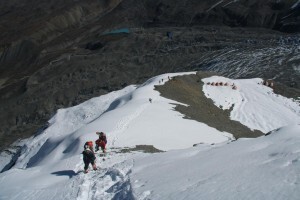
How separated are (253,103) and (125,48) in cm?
4657

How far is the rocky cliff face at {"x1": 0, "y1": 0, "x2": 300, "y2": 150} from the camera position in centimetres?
6556

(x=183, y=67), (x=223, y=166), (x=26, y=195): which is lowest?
(x=183, y=67)

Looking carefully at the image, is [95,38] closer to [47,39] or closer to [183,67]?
[47,39]

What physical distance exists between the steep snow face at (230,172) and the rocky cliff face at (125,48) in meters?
31.9

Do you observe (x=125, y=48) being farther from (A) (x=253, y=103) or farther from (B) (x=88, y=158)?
(B) (x=88, y=158)

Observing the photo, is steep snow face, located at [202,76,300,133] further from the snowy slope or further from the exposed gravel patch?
the exposed gravel patch

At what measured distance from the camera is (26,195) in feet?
49.4

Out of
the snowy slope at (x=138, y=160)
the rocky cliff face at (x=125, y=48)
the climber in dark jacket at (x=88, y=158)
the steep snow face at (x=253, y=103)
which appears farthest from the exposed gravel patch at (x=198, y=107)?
the climber in dark jacket at (x=88, y=158)

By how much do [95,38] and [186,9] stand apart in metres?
20.0

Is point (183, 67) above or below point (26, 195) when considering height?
below

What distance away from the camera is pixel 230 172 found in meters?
12.1

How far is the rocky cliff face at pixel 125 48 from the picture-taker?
215 feet

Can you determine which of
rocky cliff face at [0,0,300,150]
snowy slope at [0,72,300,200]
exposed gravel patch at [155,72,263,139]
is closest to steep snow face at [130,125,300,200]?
snowy slope at [0,72,300,200]

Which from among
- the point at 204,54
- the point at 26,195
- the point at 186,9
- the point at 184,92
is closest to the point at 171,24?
the point at 186,9
